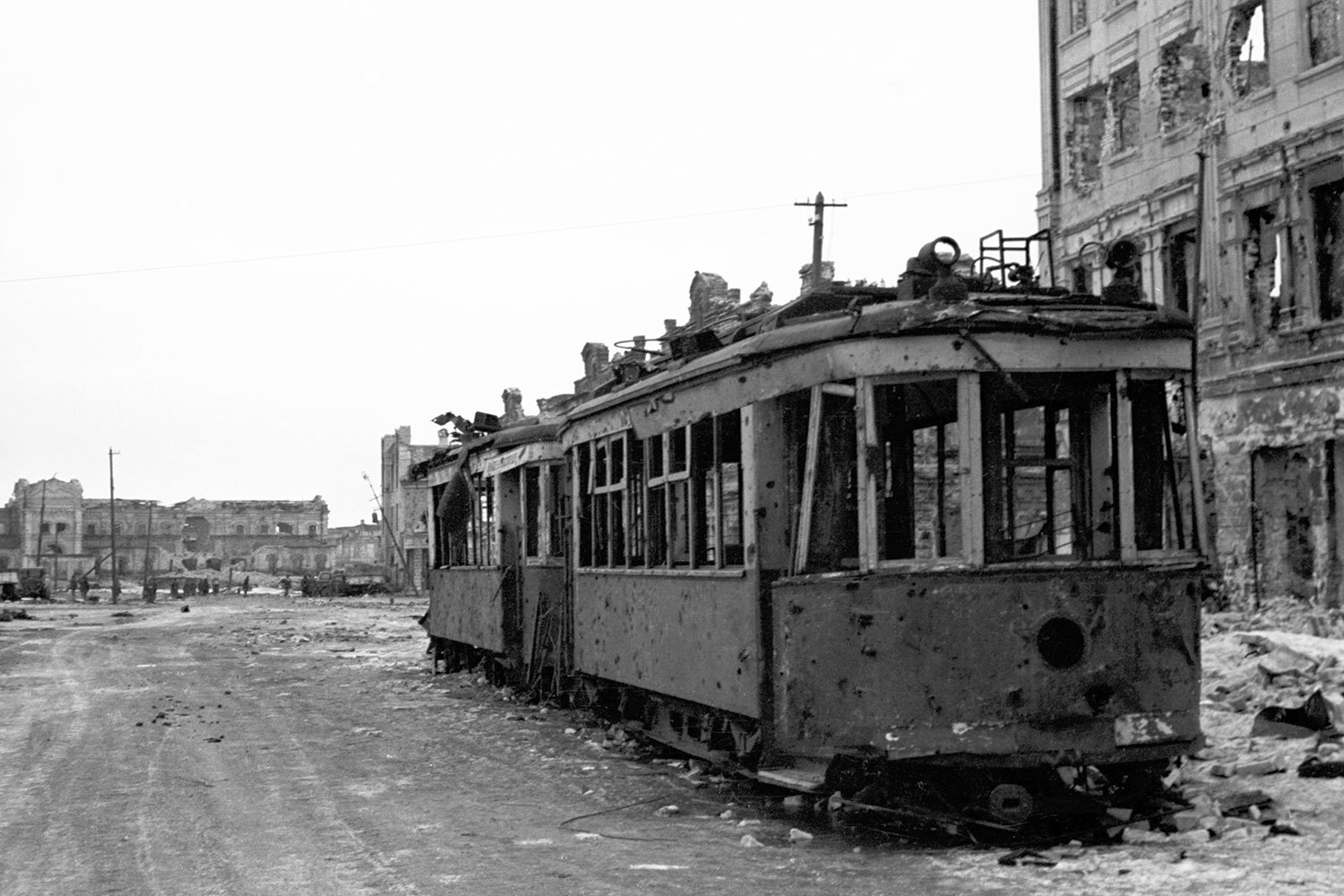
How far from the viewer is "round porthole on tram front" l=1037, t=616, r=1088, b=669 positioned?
7938mm

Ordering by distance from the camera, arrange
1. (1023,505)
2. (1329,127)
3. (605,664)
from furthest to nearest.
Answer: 1. (1329,127)
2. (605,664)
3. (1023,505)

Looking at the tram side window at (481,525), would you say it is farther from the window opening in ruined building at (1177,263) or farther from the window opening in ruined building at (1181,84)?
the window opening in ruined building at (1181,84)

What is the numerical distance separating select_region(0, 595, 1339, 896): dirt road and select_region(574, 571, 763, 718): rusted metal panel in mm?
694

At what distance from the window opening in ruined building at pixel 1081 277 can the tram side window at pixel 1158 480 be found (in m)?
Result: 16.9

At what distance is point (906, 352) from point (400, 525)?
81.8 meters

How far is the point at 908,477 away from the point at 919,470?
5.1 inches

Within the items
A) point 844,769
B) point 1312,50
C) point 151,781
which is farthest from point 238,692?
point 1312,50

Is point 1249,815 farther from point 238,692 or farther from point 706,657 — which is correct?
point 238,692

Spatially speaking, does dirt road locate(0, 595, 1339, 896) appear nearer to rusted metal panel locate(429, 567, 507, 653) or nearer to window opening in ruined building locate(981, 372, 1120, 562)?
rusted metal panel locate(429, 567, 507, 653)

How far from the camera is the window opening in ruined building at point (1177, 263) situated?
22172mm

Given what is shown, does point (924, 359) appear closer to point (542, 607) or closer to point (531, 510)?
point (542, 607)

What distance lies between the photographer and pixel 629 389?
11789 millimetres

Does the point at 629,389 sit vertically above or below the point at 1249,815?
above

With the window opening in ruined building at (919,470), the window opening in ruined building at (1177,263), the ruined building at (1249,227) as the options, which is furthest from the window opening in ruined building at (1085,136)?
the window opening in ruined building at (919,470)
